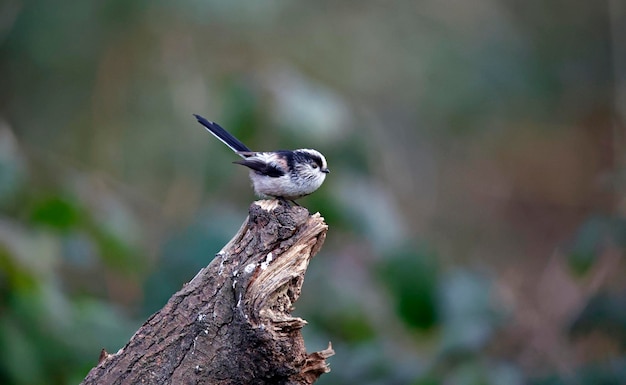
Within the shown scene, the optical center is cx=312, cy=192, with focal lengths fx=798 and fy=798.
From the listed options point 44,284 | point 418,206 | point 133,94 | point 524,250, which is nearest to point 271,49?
point 133,94

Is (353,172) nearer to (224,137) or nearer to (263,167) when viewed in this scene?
(224,137)

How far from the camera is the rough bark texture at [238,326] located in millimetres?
2779

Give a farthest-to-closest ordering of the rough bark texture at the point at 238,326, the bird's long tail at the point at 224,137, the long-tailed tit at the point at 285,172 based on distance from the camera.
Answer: the bird's long tail at the point at 224,137
the long-tailed tit at the point at 285,172
the rough bark texture at the point at 238,326

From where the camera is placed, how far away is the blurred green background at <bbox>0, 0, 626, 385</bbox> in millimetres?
4570

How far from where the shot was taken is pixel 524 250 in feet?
33.2

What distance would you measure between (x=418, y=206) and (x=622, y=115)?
2869 mm

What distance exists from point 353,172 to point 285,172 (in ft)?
5.81

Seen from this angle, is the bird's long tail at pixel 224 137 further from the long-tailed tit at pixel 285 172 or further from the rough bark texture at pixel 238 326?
the rough bark texture at pixel 238 326

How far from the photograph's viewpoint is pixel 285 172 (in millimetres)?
3816

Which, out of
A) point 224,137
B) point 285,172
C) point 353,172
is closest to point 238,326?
point 285,172

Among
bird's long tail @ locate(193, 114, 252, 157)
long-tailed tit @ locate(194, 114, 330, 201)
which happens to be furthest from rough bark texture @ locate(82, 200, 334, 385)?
bird's long tail @ locate(193, 114, 252, 157)

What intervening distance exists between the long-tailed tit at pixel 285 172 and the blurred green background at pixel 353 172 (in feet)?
2.94

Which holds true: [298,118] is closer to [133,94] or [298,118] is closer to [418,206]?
[133,94]

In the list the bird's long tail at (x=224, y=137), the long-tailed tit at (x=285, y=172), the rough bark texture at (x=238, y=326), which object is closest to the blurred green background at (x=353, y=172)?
the bird's long tail at (x=224, y=137)
